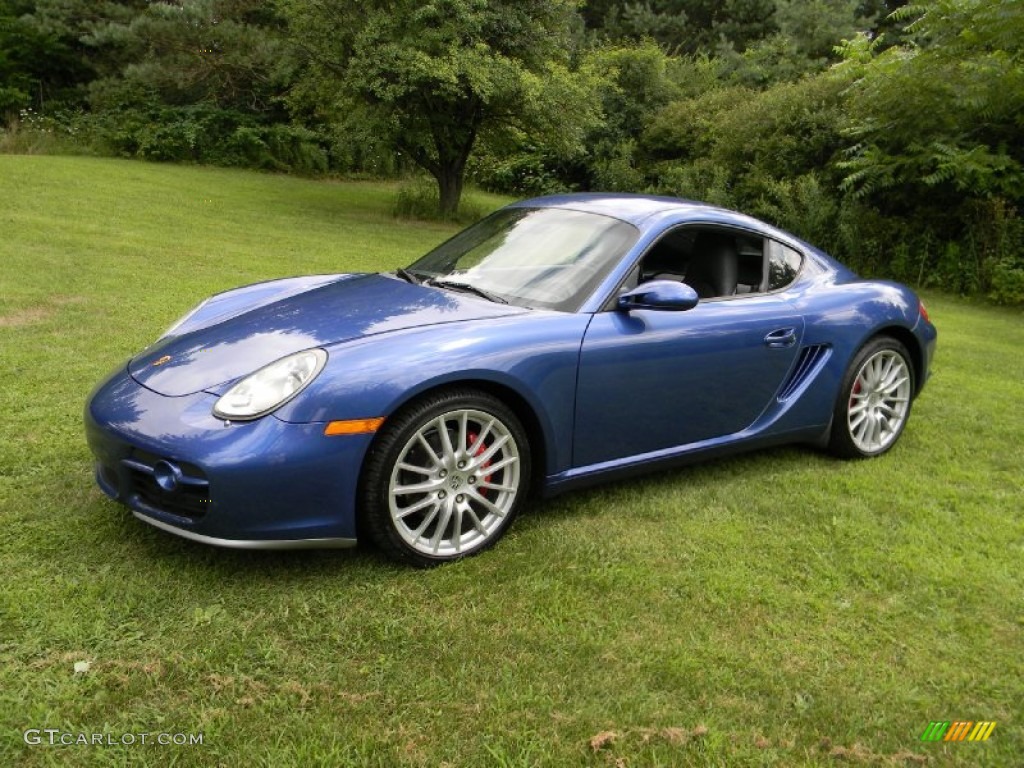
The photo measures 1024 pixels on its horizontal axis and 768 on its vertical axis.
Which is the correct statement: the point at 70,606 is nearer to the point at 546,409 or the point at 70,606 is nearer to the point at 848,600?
the point at 546,409

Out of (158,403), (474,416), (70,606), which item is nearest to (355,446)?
(474,416)

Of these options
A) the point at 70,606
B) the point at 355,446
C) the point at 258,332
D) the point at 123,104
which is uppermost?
the point at 123,104

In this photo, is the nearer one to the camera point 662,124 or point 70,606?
point 70,606

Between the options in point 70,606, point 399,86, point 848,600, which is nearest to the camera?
point 70,606

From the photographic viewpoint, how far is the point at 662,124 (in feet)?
67.9

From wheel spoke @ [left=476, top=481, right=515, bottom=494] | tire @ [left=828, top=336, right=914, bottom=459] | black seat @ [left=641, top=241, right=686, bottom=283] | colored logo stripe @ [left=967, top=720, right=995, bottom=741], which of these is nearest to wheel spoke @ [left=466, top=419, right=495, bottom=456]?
wheel spoke @ [left=476, top=481, right=515, bottom=494]

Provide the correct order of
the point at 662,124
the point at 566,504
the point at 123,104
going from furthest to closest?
the point at 123,104 < the point at 662,124 < the point at 566,504

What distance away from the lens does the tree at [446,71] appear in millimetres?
14008

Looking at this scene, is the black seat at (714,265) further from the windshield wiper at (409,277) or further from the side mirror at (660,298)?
the windshield wiper at (409,277)

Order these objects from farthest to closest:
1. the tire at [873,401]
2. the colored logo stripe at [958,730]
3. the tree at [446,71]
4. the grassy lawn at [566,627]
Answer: the tree at [446,71], the tire at [873,401], the colored logo stripe at [958,730], the grassy lawn at [566,627]

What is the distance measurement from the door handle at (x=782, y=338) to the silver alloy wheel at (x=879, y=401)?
55cm

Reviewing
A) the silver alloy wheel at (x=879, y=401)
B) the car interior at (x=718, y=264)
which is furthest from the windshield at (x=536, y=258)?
the silver alloy wheel at (x=879, y=401)

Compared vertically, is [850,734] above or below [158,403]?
below

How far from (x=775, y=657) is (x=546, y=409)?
1.19 meters
